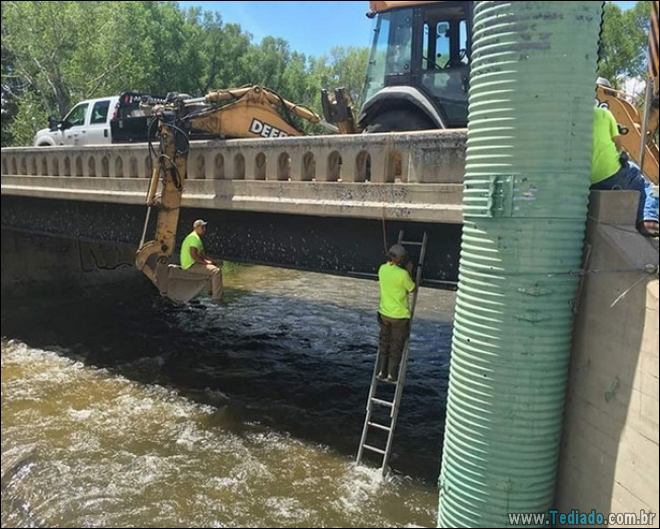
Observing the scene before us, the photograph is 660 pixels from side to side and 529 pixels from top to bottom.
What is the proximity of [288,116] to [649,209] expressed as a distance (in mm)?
6673

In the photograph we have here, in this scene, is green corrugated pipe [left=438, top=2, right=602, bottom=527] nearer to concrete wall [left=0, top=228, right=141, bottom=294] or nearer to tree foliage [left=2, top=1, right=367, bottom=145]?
concrete wall [left=0, top=228, right=141, bottom=294]

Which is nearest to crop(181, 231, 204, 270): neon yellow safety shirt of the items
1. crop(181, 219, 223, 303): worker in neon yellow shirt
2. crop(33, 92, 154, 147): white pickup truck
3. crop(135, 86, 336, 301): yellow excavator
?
crop(181, 219, 223, 303): worker in neon yellow shirt

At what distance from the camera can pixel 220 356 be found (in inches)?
488

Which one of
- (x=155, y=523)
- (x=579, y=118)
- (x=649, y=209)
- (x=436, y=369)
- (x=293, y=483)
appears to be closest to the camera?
(x=579, y=118)

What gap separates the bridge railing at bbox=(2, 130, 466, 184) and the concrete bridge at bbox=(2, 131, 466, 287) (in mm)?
12

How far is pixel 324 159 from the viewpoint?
7.04 metres

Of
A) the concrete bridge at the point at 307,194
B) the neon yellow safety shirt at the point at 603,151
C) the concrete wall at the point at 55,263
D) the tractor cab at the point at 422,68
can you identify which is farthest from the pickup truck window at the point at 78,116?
the neon yellow safety shirt at the point at 603,151

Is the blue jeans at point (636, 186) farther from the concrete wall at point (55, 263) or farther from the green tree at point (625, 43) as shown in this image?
the green tree at point (625, 43)

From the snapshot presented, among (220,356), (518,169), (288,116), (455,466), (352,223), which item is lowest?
(220,356)

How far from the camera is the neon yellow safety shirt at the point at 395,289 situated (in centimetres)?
630

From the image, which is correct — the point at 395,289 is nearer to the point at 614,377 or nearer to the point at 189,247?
the point at 614,377

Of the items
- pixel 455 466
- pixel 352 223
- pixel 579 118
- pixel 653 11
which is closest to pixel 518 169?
pixel 579 118

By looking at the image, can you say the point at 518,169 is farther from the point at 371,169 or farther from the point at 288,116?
the point at 288,116

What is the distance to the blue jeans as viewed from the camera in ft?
15.1
